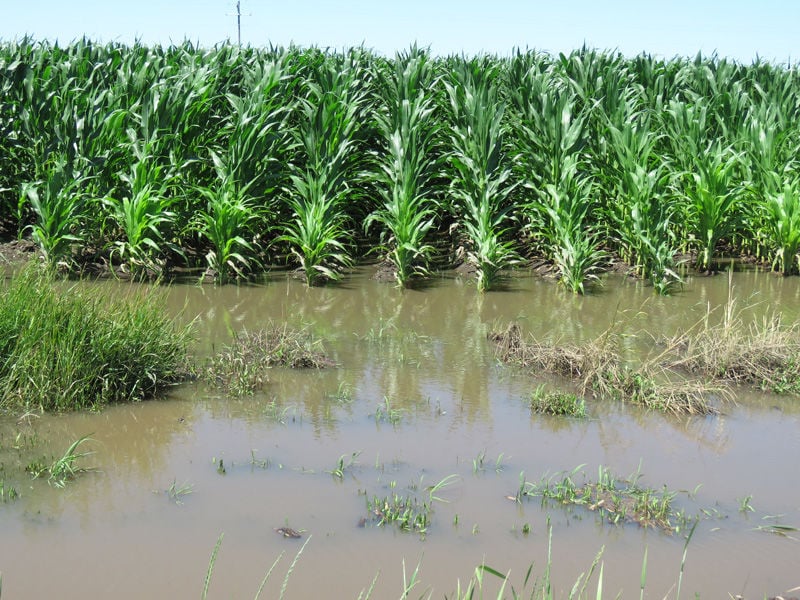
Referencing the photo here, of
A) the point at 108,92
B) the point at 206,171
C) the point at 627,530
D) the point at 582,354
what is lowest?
the point at 627,530

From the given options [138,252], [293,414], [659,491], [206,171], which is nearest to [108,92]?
[206,171]

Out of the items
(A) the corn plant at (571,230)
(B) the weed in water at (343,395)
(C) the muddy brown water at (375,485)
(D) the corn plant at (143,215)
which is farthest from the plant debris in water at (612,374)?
(D) the corn plant at (143,215)

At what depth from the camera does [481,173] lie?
433 inches

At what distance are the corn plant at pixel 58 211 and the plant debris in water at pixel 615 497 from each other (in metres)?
6.55

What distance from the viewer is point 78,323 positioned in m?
6.29

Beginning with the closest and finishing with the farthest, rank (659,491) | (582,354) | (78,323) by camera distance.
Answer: (659,491) → (78,323) → (582,354)

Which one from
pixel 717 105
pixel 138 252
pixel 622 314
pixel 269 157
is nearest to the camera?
pixel 622 314

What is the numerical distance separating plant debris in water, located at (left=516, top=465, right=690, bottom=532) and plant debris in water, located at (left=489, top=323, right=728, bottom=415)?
1.37m

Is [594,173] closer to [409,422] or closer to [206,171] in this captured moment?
[206,171]

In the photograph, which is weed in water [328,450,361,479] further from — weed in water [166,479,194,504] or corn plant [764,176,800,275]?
corn plant [764,176,800,275]

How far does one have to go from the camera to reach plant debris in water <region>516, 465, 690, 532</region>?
493cm

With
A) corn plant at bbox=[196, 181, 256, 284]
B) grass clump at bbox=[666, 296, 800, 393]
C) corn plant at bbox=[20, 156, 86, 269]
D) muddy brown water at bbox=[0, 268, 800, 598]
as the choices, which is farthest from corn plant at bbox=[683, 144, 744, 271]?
corn plant at bbox=[20, 156, 86, 269]

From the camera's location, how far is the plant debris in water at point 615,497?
493cm

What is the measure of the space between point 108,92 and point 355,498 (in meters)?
7.85
